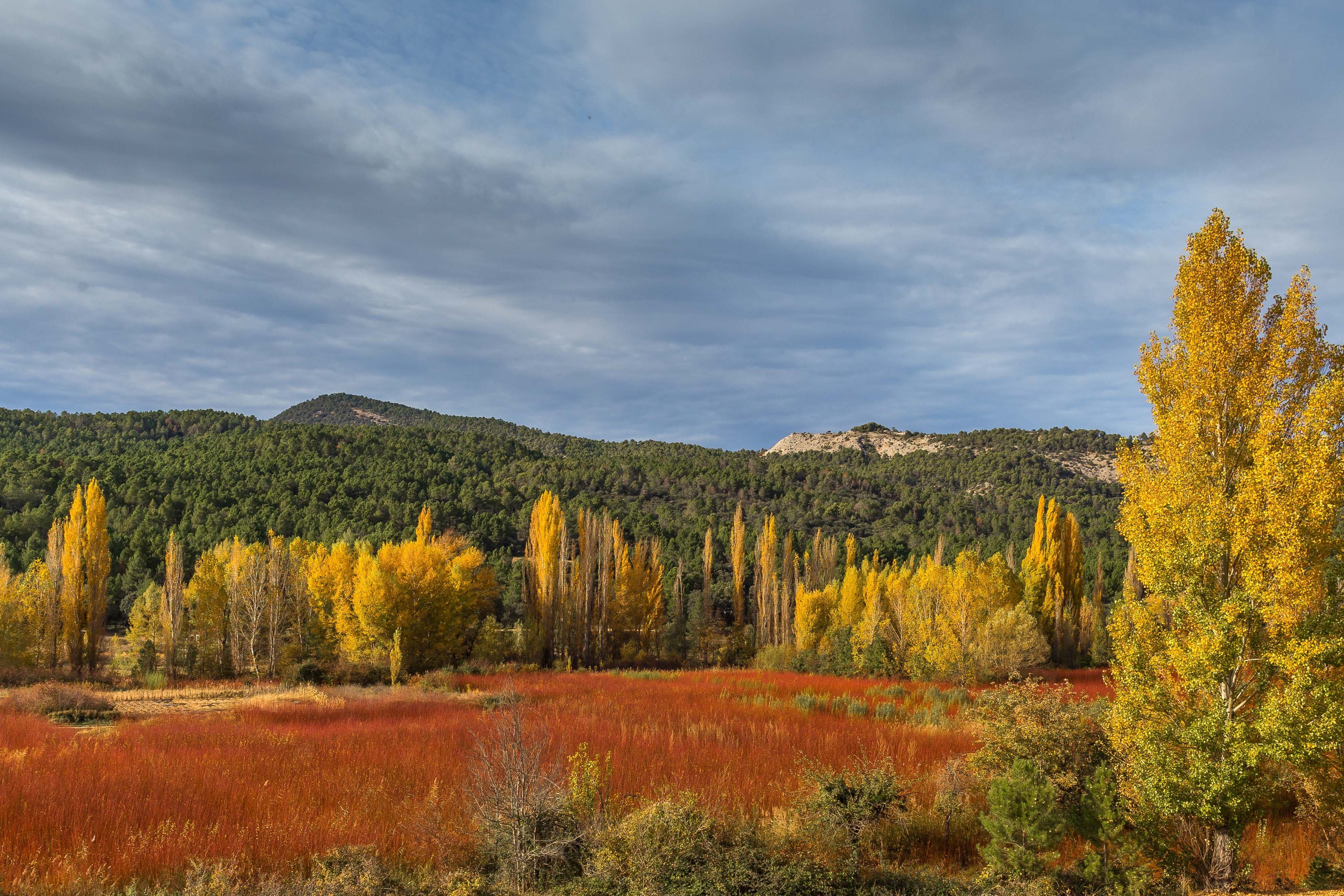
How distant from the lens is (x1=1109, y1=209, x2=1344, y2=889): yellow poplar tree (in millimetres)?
7828

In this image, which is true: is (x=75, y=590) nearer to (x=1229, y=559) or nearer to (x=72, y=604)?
(x=72, y=604)

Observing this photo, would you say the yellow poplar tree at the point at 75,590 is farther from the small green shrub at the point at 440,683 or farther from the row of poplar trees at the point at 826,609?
the row of poplar trees at the point at 826,609

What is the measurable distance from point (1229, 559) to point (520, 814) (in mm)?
9475

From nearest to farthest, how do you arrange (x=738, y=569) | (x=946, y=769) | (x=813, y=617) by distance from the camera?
1. (x=946, y=769)
2. (x=813, y=617)
3. (x=738, y=569)

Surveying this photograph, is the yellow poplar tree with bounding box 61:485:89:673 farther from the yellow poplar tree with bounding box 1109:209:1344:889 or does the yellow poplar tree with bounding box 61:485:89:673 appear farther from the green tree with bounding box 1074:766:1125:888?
the yellow poplar tree with bounding box 1109:209:1344:889

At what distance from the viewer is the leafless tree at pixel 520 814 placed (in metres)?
7.36

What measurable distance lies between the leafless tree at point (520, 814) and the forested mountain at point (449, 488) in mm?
66263

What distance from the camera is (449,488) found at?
10450 centimetres

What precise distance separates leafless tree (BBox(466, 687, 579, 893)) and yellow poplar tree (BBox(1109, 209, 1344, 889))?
7095 mm

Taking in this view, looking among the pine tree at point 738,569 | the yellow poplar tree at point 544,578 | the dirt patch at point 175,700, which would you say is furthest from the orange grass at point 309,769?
the pine tree at point 738,569

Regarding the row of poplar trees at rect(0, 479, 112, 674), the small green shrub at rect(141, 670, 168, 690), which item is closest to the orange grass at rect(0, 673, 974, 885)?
the small green shrub at rect(141, 670, 168, 690)

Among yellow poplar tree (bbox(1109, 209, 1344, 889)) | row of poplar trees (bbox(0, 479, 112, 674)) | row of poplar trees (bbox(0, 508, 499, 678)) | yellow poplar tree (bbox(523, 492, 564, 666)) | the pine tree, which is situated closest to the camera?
yellow poplar tree (bbox(1109, 209, 1344, 889))

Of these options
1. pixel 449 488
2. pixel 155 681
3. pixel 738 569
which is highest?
pixel 449 488

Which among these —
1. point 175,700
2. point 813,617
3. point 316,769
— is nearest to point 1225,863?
point 316,769
